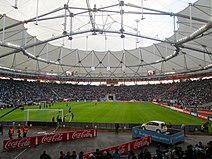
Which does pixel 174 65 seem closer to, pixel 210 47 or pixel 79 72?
pixel 210 47

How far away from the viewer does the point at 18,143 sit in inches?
669

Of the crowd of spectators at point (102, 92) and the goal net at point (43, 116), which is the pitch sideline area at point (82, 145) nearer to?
the goal net at point (43, 116)

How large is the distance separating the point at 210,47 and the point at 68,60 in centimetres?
5115

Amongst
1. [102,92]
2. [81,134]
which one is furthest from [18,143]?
[102,92]

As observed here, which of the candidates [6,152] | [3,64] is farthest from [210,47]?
[3,64]

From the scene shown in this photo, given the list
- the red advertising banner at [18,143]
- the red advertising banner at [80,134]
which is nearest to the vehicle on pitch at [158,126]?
the red advertising banner at [80,134]

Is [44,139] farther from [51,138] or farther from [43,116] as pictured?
[43,116]

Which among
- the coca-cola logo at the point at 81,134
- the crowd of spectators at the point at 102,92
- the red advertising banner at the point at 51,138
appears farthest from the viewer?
the crowd of spectators at the point at 102,92

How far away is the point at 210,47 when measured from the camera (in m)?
37.5

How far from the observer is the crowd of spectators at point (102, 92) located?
61.7 meters

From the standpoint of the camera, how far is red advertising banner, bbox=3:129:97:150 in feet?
54.9

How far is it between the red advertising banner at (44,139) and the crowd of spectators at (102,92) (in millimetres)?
43503

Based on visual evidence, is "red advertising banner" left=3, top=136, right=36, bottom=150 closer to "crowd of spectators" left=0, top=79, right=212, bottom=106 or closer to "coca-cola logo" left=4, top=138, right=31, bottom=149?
"coca-cola logo" left=4, top=138, right=31, bottom=149

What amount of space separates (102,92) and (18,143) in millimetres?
79429
